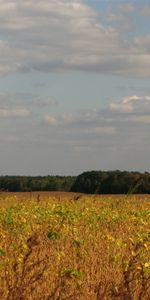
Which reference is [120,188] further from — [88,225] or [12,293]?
[12,293]

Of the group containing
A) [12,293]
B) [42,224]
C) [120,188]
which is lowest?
[12,293]

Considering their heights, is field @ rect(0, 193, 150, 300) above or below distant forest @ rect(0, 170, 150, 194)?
below

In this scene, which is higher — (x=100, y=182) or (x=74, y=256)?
(x=100, y=182)

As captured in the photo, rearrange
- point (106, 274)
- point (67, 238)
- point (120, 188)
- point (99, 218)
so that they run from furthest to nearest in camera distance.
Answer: point (120, 188) → point (99, 218) → point (67, 238) → point (106, 274)

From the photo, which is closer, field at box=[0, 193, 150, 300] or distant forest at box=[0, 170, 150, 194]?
field at box=[0, 193, 150, 300]

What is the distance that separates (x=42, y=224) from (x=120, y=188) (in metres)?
23.9

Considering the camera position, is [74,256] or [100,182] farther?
[100,182]

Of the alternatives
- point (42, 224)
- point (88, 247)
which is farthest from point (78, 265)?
point (42, 224)

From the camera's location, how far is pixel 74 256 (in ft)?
31.0

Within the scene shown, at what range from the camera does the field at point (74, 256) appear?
19.6 ft

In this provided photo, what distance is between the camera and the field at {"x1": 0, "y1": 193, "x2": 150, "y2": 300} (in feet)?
19.6

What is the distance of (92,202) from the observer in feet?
70.6

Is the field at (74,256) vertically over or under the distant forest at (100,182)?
under

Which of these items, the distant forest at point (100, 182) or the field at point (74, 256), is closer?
the field at point (74, 256)
